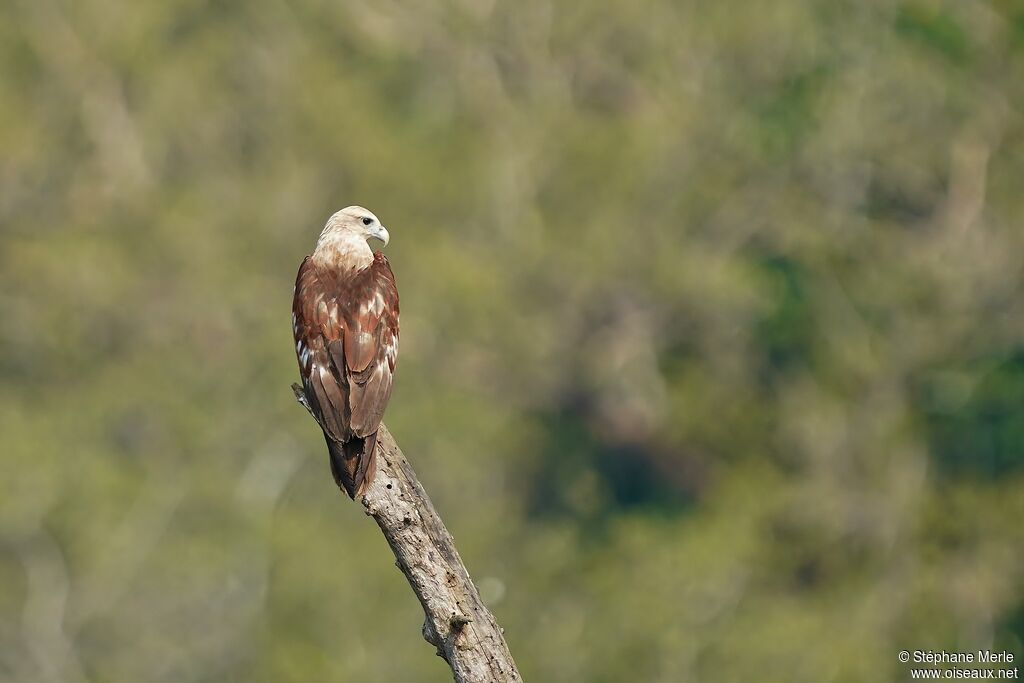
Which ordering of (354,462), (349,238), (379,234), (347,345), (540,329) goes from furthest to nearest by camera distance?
1. (540,329)
2. (379,234)
3. (349,238)
4. (347,345)
5. (354,462)

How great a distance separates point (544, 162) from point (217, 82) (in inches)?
196

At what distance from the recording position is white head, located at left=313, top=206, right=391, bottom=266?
6.63 m

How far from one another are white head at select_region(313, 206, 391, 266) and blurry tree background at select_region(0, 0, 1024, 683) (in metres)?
9.41

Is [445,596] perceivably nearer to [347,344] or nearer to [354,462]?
[354,462]

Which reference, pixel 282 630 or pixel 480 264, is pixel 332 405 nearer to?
pixel 282 630

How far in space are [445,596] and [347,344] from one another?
4.07 feet

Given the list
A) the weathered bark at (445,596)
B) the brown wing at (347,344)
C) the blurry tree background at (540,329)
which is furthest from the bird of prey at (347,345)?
the blurry tree background at (540,329)

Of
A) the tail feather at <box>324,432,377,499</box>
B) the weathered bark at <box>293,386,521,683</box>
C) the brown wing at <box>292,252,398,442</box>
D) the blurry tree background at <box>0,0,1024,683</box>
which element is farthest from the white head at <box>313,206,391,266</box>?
the blurry tree background at <box>0,0,1024,683</box>

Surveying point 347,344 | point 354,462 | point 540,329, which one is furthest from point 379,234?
point 540,329

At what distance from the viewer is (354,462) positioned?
529 centimetres

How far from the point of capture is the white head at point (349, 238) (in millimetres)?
6633

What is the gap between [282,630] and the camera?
1686cm

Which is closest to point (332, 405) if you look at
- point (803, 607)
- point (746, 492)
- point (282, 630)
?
point (282, 630)

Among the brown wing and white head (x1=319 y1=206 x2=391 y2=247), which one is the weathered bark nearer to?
the brown wing
